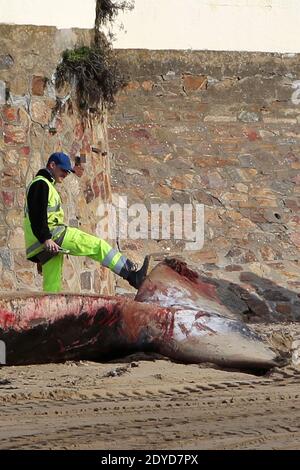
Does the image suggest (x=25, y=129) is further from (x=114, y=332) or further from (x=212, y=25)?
(x=114, y=332)

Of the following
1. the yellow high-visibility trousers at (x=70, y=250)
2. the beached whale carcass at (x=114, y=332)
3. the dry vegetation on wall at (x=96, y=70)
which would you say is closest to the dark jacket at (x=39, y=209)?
the yellow high-visibility trousers at (x=70, y=250)

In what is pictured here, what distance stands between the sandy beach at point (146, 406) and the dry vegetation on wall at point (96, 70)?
421 cm

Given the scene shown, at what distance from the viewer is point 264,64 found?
1402 centimetres

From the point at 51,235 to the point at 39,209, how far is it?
259 millimetres

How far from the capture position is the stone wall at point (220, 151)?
13555 millimetres

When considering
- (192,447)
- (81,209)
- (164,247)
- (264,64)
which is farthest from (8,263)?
(192,447)

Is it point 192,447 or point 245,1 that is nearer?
point 192,447

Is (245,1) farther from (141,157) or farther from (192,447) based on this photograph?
(192,447)

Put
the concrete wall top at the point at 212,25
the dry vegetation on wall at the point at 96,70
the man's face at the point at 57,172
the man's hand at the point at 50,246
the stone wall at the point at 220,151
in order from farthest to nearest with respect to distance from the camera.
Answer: the concrete wall top at the point at 212,25 → the stone wall at the point at 220,151 → the dry vegetation on wall at the point at 96,70 → the man's face at the point at 57,172 → the man's hand at the point at 50,246

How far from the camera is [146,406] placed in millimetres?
7367

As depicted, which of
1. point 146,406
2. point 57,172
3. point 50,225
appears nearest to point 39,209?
point 50,225

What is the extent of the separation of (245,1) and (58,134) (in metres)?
3.34

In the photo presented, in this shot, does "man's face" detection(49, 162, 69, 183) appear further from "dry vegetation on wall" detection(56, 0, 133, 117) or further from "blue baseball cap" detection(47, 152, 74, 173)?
"dry vegetation on wall" detection(56, 0, 133, 117)

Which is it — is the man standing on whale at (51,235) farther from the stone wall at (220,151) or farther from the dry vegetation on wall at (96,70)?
the stone wall at (220,151)
